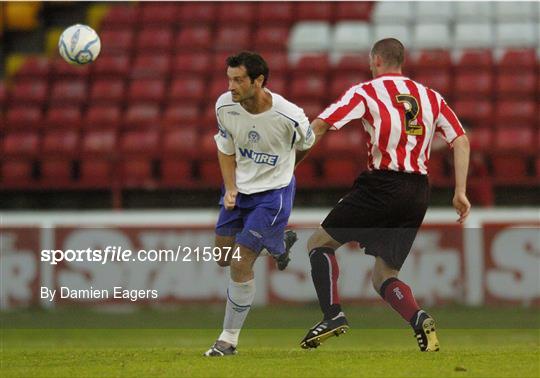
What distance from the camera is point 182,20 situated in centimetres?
1886

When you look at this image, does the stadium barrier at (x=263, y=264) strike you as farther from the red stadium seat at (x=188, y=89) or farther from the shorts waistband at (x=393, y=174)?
the shorts waistband at (x=393, y=174)

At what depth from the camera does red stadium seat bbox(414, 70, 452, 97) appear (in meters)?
16.2

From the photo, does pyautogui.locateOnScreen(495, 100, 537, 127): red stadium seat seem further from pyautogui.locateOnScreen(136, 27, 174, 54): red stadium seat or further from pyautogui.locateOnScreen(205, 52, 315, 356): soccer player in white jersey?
pyautogui.locateOnScreen(205, 52, 315, 356): soccer player in white jersey

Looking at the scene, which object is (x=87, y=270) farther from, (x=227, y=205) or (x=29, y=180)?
(x=227, y=205)

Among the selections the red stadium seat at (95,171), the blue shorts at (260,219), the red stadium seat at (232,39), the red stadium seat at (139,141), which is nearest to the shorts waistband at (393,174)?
the blue shorts at (260,219)

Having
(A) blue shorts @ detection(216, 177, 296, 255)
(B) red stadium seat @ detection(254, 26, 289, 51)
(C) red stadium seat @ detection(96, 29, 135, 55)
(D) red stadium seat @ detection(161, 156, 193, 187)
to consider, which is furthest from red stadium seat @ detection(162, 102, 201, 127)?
(A) blue shorts @ detection(216, 177, 296, 255)

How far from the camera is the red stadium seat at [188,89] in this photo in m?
16.7

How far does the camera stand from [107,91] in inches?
678

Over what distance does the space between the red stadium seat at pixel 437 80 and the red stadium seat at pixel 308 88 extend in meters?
1.35

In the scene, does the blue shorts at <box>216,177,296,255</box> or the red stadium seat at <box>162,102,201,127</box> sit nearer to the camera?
the blue shorts at <box>216,177,296,255</box>

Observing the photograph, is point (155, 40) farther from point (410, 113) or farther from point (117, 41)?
point (410, 113)

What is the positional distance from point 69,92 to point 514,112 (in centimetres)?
649

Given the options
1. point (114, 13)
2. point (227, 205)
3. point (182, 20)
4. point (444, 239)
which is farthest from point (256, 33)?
point (227, 205)

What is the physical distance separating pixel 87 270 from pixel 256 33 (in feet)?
24.0
